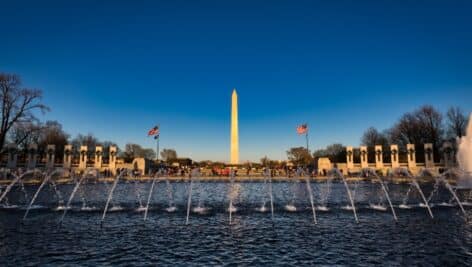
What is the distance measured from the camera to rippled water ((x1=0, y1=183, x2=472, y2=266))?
8.22 metres

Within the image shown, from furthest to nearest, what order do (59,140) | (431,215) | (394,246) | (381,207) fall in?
1. (59,140)
2. (381,207)
3. (431,215)
4. (394,246)

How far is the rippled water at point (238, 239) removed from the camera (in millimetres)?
8219

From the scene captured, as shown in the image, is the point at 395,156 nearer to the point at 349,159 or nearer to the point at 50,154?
the point at 349,159

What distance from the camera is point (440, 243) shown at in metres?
9.70

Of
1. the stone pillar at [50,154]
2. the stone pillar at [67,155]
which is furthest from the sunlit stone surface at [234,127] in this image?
the stone pillar at [50,154]

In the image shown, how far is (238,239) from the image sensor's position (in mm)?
10266

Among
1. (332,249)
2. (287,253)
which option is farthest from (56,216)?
(332,249)

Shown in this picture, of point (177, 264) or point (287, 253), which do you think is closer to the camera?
point (177, 264)

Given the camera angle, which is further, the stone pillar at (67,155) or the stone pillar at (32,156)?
the stone pillar at (67,155)

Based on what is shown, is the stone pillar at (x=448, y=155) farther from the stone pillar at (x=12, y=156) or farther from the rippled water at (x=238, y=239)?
the stone pillar at (x=12, y=156)

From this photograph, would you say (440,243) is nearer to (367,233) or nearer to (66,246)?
(367,233)

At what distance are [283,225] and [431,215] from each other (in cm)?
722

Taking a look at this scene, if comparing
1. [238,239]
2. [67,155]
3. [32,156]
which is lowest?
[238,239]

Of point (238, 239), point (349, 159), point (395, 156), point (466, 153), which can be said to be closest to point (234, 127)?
point (349, 159)
